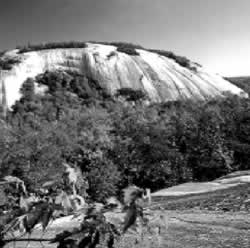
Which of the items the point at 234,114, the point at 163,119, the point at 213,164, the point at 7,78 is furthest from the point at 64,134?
the point at 7,78

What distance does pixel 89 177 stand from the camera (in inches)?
880

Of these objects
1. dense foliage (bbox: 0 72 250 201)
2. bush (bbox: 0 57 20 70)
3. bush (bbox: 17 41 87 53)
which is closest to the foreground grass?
dense foliage (bbox: 0 72 250 201)

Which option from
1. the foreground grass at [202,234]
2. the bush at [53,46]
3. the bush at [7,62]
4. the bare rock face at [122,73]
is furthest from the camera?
the bush at [53,46]

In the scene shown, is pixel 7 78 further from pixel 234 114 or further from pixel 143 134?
pixel 234 114

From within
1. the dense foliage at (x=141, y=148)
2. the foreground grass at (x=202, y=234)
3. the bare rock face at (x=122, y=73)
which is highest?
the bare rock face at (x=122, y=73)

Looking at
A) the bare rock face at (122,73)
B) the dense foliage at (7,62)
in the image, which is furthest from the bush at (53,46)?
the dense foliage at (7,62)

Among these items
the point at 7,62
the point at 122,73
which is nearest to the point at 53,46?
the point at 7,62

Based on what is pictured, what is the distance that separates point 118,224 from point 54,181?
36 centimetres

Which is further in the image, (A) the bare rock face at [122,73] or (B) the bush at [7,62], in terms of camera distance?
(B) the bush at [7,62]

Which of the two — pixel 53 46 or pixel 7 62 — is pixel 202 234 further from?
pixel 53 46

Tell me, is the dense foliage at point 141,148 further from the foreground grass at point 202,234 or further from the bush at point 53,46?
the bush at point 53,46

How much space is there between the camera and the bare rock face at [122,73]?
45.9 meters

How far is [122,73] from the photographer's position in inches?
1891

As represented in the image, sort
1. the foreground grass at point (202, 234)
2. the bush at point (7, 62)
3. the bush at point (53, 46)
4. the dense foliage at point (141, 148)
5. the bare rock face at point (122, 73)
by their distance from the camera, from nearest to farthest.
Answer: the foreground grass at point (202, 234) → the dense foliage at point (141, 148) → the bare rock face at point (122, 73) → the bush at point (7, 62) → the bush at point (53, 46)
